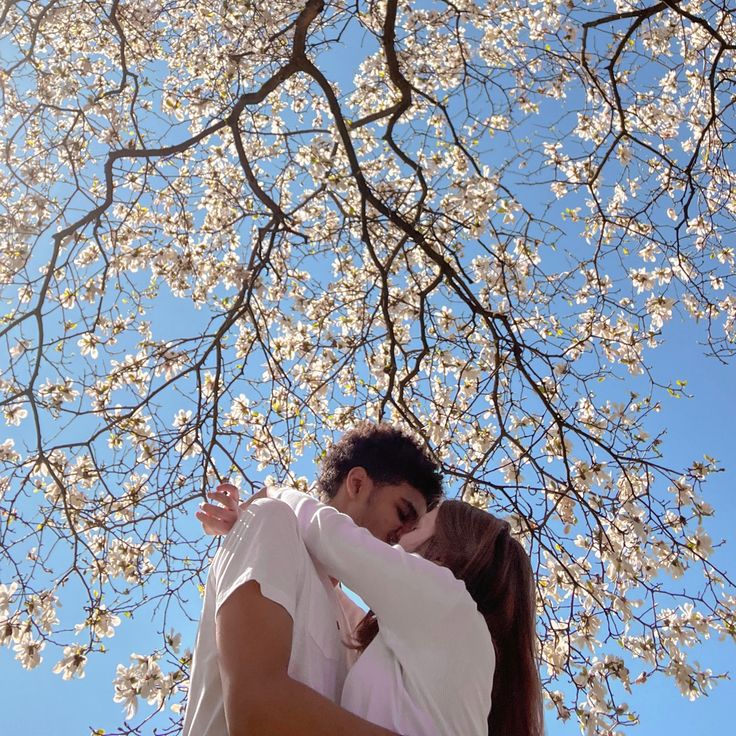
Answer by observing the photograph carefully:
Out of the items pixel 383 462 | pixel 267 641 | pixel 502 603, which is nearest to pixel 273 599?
pixel 267 641

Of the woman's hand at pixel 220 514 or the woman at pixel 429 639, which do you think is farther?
the woman's hand at pixel 220 514

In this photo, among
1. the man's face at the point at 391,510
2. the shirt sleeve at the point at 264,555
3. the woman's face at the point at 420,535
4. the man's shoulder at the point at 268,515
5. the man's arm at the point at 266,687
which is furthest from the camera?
the man's face at the point at 391,510

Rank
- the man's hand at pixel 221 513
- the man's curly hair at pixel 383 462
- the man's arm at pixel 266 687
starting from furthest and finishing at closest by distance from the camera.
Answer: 1. the man's curly hair at pixel 383 462
2. the man's hand at pixel 221 513
3. the man's arm at pixel 266 687

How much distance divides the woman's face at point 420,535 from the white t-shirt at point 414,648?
1.17 ft

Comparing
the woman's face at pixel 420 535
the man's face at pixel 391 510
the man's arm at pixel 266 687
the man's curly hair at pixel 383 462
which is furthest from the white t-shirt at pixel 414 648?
the man's curly hair at pixel 383 462

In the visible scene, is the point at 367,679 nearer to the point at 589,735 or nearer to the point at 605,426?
the point at 589,735

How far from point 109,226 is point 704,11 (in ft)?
13.3

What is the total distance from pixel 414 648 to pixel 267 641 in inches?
11.5

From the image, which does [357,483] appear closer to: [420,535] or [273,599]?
[420,535]

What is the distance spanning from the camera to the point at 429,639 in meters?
1.30

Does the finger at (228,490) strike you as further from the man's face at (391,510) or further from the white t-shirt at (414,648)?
the man's face at (391,510)

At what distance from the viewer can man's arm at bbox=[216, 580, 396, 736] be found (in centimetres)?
108

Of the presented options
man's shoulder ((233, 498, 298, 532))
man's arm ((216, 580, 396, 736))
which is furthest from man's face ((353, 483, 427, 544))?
man's arm ((216, 580, 396, 736))

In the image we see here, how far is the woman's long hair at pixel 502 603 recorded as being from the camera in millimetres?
1601
